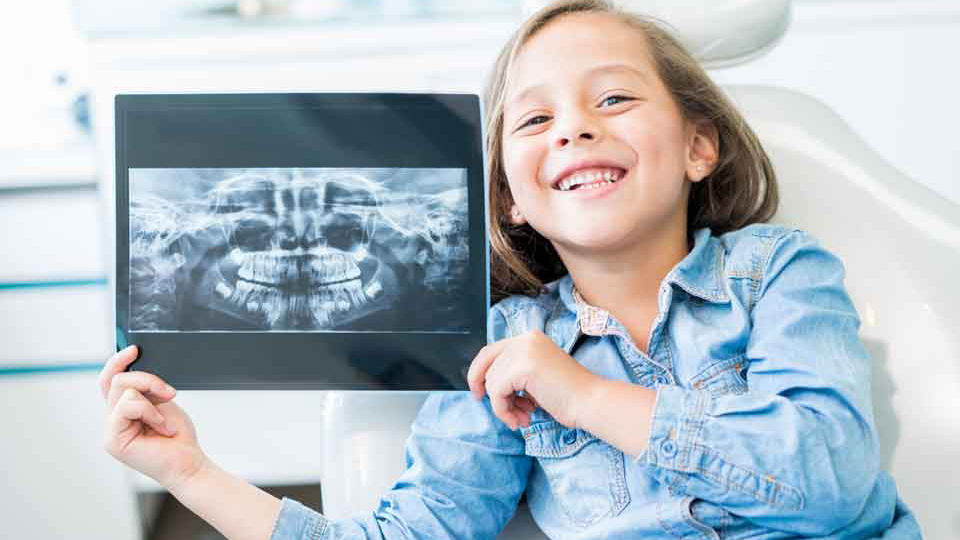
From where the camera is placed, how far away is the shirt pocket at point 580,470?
0.90 meters

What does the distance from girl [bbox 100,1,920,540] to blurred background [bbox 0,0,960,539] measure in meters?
0.92

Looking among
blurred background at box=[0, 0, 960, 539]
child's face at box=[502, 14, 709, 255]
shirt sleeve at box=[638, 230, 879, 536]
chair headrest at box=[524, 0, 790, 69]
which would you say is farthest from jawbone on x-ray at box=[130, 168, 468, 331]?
blurred background at box=[0, 0, 960, 539]

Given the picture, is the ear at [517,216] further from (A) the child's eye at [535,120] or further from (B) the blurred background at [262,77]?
(B) the blurred background at [262,77]

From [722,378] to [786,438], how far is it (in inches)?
5.1

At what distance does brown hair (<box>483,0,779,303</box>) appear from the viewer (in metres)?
1.02

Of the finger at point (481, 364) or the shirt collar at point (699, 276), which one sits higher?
the shirt collar at point (699, 276)

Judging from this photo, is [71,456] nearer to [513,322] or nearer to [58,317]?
[58,317]

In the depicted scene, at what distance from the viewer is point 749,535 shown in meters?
0.83

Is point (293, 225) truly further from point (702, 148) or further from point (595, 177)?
point (702, 148)

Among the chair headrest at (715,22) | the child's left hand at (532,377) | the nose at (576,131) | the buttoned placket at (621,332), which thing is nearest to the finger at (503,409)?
the child's left hand at (532,377)

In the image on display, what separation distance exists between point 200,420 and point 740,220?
1178mm

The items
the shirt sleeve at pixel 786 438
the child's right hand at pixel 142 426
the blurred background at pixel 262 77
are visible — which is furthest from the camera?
the blurred background at pixel 262 77

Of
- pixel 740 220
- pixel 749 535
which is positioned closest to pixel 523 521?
pixel 749 535

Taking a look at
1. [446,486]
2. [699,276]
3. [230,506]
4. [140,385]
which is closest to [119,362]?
[140,385]
